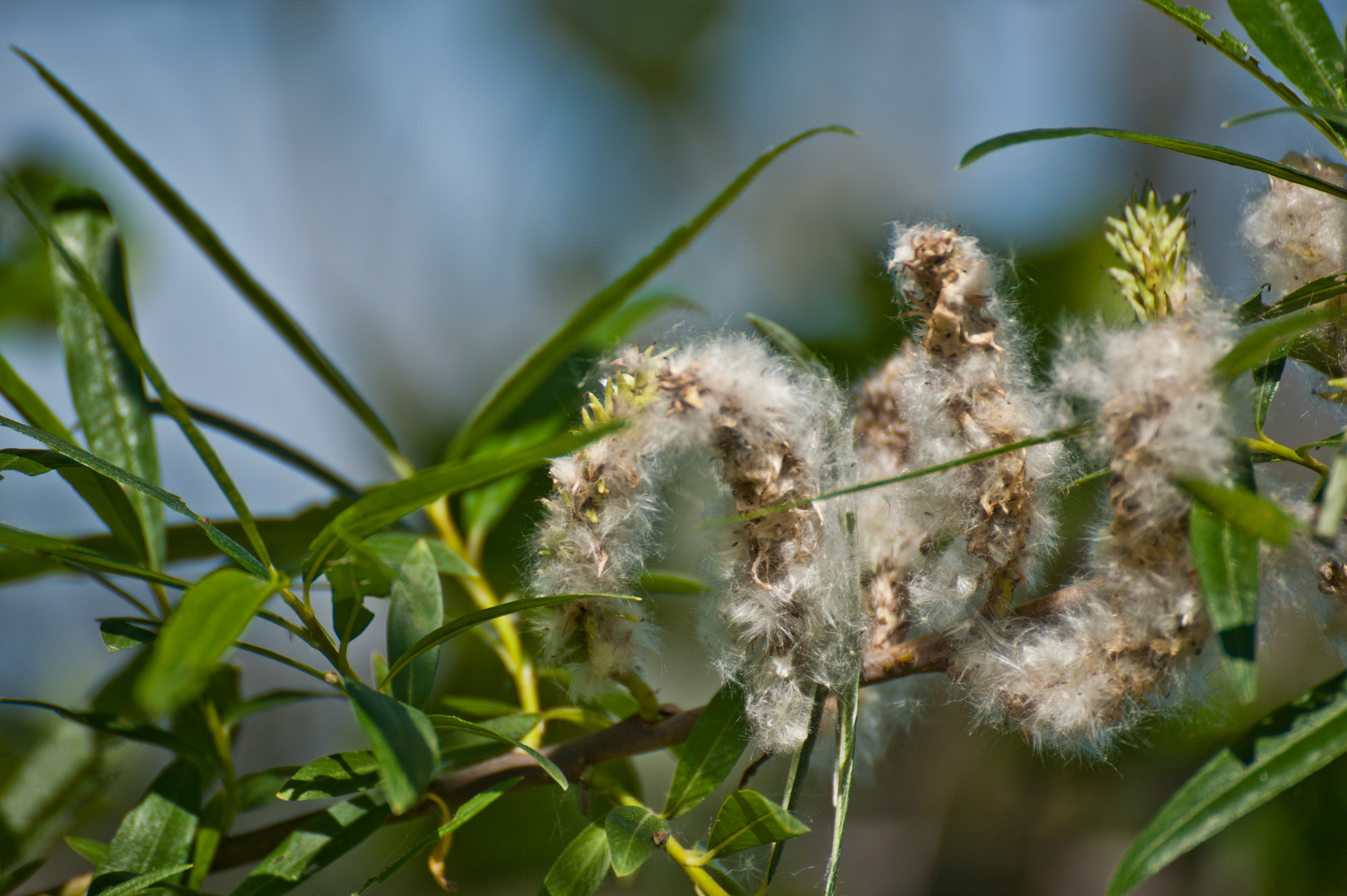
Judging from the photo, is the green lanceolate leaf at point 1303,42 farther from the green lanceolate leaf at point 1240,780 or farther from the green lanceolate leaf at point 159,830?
the green lanceolate leaf at point 159,830

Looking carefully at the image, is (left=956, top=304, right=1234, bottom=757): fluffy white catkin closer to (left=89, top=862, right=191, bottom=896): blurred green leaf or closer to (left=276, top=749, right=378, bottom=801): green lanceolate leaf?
(left=276, top=749, right=378, bottom=801): green lanceolate leaf

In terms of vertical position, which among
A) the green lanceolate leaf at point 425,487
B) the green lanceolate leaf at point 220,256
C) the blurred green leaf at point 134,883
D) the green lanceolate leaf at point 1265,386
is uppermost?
the green lanceolate leaf at point 220,256

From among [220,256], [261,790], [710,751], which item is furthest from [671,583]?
[220,256]

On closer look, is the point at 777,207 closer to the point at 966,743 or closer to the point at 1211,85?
the point at 1211,85

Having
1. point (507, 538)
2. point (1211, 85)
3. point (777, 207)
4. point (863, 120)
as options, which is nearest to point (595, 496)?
point (507, 538)

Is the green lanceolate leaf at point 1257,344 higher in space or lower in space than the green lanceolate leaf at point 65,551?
higher

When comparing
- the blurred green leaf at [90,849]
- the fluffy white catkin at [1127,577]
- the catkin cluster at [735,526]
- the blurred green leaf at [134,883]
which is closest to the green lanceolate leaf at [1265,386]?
the fluffy white catkin at [1127,577]

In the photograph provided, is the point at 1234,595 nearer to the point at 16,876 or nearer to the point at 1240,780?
the point at 1240,780
